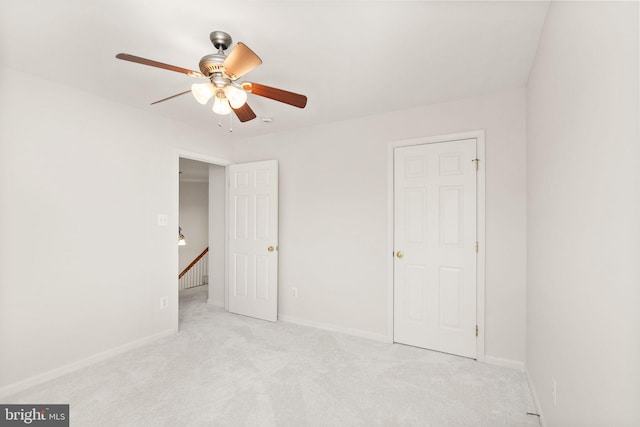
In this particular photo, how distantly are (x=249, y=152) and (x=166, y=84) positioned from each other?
5.60ft

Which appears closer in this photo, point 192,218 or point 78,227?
point 78,227

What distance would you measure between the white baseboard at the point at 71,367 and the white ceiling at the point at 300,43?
240 cm

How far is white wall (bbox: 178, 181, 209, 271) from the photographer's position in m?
8.09

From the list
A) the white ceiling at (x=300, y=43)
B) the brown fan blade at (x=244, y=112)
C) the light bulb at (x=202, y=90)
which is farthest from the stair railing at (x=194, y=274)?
the light bulb at (x=202, y=90)

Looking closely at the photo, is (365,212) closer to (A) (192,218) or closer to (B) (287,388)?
(B) (287,388)

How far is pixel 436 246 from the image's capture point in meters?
2.96

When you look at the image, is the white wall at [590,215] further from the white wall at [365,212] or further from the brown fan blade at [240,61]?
the brown fan blade at [240,61]

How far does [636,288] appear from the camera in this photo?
2.50 ft

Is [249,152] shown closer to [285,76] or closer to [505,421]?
[285,76]

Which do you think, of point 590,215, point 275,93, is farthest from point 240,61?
point 590,215

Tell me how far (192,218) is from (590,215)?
27.5 ft

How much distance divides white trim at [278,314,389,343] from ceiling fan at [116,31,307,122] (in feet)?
8.29

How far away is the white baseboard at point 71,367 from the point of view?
7.29 feet

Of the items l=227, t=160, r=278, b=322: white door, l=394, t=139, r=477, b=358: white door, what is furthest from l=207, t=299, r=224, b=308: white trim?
l=394, t=139, r=477, b=358: white door
